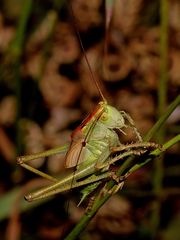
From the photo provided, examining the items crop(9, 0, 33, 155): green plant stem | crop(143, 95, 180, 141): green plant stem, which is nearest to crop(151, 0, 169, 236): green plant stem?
crop(9, 0, 33, 155): green plant stem

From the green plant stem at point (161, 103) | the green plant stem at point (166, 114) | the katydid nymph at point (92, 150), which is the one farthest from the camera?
the green plant stem at point (161, 103)

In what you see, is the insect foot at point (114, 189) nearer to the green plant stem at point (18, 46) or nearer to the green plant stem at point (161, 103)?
the green plant stem at point (161, 103)

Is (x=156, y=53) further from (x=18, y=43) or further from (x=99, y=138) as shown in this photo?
(x=99, y=138)

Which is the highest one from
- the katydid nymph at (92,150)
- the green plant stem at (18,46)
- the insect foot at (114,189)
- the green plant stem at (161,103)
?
the green plant stem at (18,46)

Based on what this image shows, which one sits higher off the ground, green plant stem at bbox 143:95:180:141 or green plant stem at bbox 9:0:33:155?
green plant stem at bbox 9:0:33:155

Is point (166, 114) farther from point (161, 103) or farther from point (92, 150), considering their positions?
point (161, 103)

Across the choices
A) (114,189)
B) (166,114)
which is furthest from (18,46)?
(166,114)

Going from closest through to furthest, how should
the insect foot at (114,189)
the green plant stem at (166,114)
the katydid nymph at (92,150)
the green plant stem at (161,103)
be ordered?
1. the green plant stem at (166,114)
2. the insect foot at (114,189)
3. the katydid nymph at (92,150)
4. the green plant stem at (161,103)

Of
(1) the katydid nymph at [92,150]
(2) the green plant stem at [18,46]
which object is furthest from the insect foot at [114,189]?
(2) the green plant stem at [18,46]

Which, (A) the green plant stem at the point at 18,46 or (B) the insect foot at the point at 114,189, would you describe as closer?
(B) the insect foot at the point at 114,189

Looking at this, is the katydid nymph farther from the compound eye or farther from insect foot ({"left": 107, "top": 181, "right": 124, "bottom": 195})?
insect foot ({"left": 107, "top": 181, "right": 124, "bottom": 195})

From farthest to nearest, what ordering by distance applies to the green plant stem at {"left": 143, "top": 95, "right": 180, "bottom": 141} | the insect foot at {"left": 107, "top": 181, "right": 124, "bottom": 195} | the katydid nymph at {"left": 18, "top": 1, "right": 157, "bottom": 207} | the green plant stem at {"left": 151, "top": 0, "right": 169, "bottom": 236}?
1. the green plant stem at {"left": 151, "top": 0, "right": 169, "bottom": 236}
2. the katydid nymph at {"left": 18, "top": 1, "right": 157, "bottom": 207}
3. the insect foot at {"left": 107, "top": 181, "right": 124, "bottom": 195}
4. the green plant stem at {"left": 143, "top": 95, "right": 180, "bottom": 141}

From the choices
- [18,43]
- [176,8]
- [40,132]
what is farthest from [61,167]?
[176,8]
